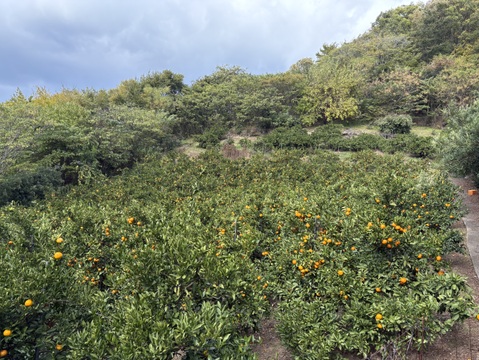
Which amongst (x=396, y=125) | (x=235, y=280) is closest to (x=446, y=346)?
(x=235, y=280)

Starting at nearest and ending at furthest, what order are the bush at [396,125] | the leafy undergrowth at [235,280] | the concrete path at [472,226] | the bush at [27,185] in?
the leafy undergrowth at [235,280]
the concrete path at [472,226]
the bush at [27,185]
the bush at [396,125]

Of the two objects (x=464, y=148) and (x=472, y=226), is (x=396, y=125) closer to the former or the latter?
(x=464, y=148)

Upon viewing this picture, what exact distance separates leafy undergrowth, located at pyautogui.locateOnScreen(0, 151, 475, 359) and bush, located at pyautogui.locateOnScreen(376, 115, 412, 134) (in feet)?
39.5

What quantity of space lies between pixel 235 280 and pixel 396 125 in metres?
16.9

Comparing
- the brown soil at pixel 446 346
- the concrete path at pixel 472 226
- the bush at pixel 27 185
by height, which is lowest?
the concrete path at pixel 472 226

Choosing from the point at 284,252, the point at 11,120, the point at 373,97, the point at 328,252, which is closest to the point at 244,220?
the point at 284,252

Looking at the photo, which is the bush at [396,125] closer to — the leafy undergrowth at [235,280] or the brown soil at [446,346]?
the leafy undergrowth at [235,280]

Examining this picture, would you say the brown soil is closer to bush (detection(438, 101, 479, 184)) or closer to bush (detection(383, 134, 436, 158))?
bush (detection(438, 101, 479, 184))

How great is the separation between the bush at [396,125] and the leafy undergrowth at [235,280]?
39.5ft

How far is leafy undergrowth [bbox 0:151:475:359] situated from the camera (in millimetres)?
1921

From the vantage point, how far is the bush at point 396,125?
52.5 feet

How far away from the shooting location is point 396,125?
53.1 ft

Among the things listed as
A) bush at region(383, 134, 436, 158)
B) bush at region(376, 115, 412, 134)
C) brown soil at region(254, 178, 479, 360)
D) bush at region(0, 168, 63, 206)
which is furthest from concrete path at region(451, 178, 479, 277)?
bush at region(0, 168, 63, 206)

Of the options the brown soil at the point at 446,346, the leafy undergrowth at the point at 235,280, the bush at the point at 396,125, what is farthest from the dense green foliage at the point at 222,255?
the bush at the point at 396,125
